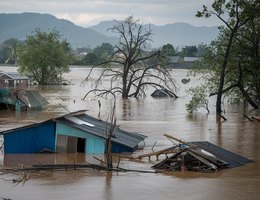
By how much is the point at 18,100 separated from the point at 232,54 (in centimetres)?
2000

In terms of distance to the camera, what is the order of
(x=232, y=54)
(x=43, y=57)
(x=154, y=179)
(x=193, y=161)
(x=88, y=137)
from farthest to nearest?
(x=43, y=57) → (x=232, y=54) → (x=88, y=137) → (x=193, y=161) → (x=154, y=179)

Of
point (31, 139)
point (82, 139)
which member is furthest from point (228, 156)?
point (31, 139)

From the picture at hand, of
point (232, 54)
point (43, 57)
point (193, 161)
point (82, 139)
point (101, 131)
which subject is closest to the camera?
point (193, 161)

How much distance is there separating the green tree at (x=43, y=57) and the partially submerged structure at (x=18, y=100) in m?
32.4

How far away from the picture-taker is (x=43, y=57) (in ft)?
278

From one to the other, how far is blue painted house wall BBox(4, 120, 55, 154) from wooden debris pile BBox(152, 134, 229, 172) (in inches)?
241

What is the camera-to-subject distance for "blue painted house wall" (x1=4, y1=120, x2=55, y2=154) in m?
26.3

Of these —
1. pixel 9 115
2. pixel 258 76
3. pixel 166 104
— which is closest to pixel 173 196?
pixel 258 76

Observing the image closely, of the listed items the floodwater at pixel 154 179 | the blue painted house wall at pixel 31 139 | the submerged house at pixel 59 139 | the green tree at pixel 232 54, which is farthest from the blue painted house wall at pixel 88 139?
the green tree at pixel 232 54

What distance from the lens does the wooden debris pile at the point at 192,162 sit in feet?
72.9

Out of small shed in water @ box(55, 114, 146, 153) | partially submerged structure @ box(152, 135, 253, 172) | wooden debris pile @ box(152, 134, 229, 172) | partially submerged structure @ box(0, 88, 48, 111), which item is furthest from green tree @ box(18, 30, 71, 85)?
wooden debris pile @ box(152, 134, 229, 172)

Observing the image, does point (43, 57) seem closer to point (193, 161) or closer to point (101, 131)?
point (101, 131)

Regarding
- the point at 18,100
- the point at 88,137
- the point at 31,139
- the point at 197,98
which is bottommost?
the point at 31,139

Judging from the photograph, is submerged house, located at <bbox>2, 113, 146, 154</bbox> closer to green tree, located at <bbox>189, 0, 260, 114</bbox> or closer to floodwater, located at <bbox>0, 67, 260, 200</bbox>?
floodwater, located at <bbox>0, 67, 260, 200</bbox>
